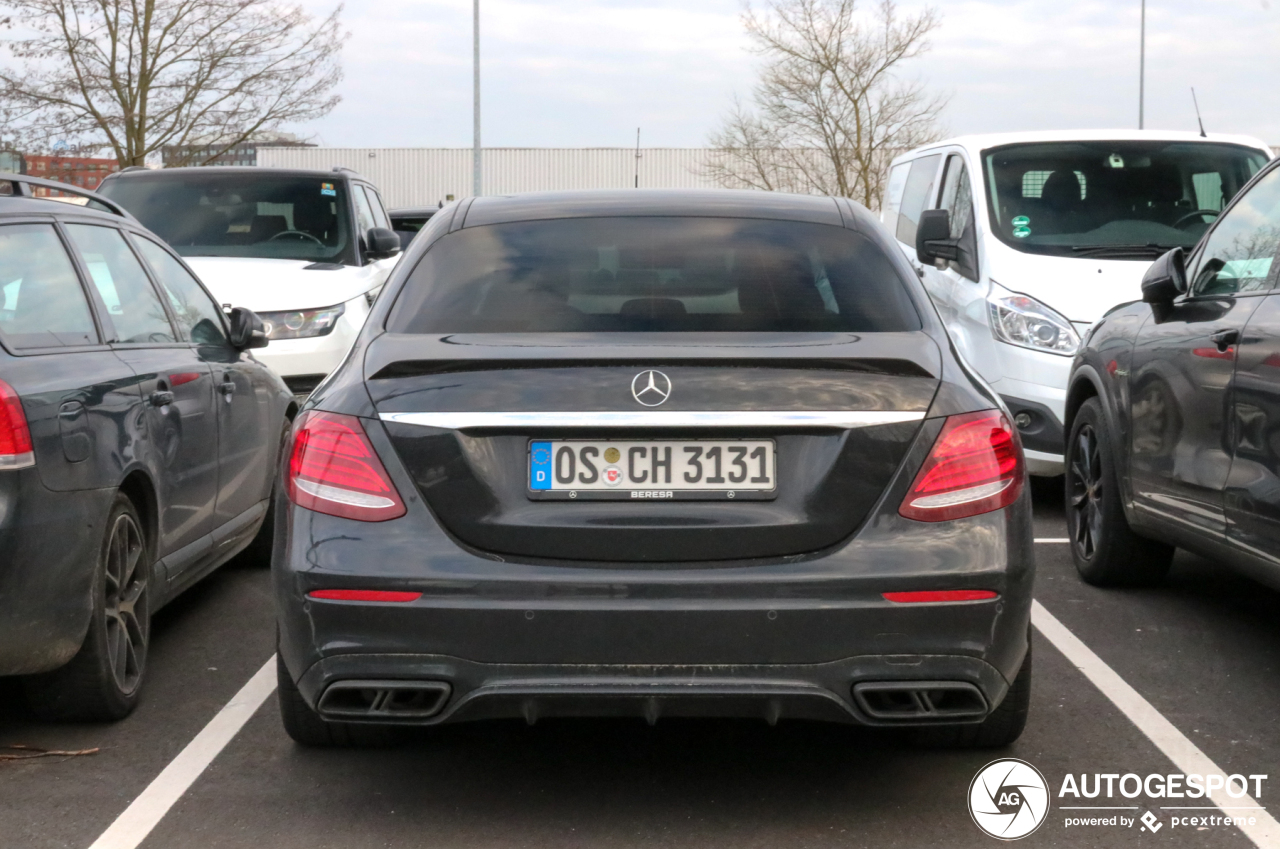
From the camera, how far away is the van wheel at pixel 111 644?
4.62m

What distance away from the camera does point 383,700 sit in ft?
12.1

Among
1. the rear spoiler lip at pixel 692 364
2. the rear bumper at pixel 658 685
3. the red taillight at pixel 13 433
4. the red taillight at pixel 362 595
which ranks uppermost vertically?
the rear spoiler lip at pixel 692 364

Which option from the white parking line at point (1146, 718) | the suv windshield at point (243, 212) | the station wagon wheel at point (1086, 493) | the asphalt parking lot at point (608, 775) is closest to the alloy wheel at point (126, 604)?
the asphalt parking lot at point (608, 775)

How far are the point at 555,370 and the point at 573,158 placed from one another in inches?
2591

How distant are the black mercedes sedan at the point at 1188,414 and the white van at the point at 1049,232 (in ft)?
4.63

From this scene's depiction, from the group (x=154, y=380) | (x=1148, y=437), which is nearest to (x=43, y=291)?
(x=154, y=380)

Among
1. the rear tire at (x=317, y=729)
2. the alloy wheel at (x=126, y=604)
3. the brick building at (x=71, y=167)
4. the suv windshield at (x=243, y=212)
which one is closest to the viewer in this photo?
the rear tire at (x=317, y=729)

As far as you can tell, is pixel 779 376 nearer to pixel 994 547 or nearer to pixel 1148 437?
pixel 994 547

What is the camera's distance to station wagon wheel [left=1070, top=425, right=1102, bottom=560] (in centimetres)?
681

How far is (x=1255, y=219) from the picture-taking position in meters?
5.64

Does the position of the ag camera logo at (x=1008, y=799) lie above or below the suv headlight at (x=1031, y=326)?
below

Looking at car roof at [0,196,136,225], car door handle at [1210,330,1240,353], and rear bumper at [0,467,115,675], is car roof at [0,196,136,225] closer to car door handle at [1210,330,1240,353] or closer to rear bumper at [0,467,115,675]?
rear bumper at [0,467,115,675]

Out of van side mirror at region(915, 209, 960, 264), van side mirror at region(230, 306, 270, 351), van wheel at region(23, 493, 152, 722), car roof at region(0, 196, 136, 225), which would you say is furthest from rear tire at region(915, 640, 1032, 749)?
van side mirror at region(915, 209, 960, 264)

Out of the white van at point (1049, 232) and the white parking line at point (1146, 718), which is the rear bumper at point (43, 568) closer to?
the white parking line at point (1146, 718)
